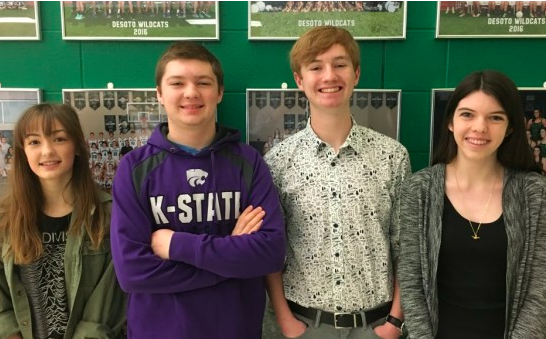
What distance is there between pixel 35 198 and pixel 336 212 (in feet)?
3.75

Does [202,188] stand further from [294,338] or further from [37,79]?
[37,79]

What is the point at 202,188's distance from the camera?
1.49 m

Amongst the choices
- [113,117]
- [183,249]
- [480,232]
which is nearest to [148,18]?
[113,117]

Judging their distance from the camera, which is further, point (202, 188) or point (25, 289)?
point (25, 289)

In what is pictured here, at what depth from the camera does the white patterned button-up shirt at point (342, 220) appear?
1.58 metres

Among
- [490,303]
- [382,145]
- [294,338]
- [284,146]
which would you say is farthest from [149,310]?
[490,303]

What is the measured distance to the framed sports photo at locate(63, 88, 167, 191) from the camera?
6.48ft

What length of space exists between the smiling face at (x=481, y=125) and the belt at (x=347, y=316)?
2.14 ft

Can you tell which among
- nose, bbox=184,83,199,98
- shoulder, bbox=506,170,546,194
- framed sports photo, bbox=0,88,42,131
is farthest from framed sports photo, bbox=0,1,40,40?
shoulder, bbox=506,170,546,194

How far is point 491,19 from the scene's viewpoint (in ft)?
6.31

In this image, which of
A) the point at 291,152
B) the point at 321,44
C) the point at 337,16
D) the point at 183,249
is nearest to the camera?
the point at 183,249

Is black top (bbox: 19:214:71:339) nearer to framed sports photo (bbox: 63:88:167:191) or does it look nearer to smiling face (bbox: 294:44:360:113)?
framed sports photo (bbox: 63:88:167:191)

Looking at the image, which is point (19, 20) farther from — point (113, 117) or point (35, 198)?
point (35, 198)

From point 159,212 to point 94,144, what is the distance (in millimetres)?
725
